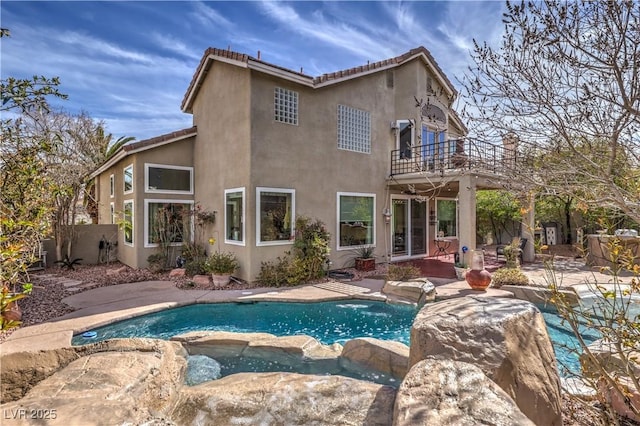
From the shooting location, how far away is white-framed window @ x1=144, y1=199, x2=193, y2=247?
13.4 meters

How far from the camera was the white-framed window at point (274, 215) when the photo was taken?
1124 centimetres

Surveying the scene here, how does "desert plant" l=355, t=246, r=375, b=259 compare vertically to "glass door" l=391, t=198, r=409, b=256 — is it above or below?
below

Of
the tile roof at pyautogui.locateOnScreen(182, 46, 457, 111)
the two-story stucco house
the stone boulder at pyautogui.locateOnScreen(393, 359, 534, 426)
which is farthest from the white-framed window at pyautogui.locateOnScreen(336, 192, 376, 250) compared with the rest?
the stone boulder at pyautogui.locateOnScreen(393, 359, 534, 426)

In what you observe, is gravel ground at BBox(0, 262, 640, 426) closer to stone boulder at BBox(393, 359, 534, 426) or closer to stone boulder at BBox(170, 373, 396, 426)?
stone boulder at BBox(393, 359, 534, 426)

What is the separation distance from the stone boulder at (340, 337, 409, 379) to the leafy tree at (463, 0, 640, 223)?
3.30 m

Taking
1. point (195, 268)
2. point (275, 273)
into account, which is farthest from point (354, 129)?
point (195, 268)

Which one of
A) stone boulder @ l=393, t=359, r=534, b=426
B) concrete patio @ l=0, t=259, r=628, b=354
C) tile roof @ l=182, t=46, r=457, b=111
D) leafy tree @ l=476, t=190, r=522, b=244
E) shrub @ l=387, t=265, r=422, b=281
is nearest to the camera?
stone boulder @ l=393, t=359, r=534, b=426

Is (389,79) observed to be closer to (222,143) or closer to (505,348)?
(222,143)

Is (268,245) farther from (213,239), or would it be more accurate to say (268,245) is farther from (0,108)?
(0,108)

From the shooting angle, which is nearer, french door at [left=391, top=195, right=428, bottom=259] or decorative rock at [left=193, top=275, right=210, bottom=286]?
decorative rock at [left=193, top=275, right=210, bottom=286]

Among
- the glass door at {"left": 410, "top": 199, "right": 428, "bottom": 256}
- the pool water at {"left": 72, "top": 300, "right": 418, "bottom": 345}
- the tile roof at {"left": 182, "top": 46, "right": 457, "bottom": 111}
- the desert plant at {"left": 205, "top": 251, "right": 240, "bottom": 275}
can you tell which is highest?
the tile roof at {"left": 182, "top": 46, "right": 457, "bottom": 111}

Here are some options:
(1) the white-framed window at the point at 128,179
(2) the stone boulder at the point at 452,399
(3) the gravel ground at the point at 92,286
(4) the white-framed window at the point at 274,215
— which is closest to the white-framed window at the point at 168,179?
(1) the white-framed window at the point at 128,179

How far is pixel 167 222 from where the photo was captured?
13.8m
